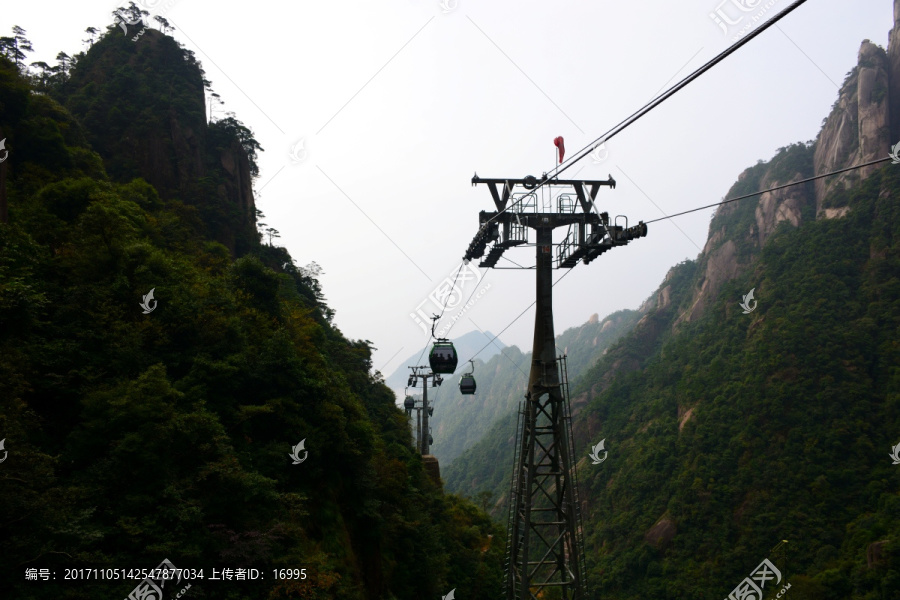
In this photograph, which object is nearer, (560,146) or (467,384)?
(560,146)

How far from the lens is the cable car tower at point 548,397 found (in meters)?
7.99

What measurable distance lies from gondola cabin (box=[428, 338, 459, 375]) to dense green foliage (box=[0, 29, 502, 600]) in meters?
2.94

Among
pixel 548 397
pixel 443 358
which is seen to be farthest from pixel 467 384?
pixel 548 397

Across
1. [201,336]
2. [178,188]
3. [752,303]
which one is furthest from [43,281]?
[752,303]

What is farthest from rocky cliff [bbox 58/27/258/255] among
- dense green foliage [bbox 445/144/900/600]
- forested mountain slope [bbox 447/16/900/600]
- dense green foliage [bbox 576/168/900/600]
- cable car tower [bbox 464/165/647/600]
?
forested mountain slope [bbox 447/16/900/600]

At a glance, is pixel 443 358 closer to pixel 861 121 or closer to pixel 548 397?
pixel 548 397

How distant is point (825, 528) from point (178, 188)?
59121mm

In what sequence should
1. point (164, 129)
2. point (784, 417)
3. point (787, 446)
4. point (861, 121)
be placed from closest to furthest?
point (164, 129) → point (787, 446) → point (784, 417) → point (861, 121)

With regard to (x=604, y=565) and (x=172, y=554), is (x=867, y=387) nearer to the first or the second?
(x=604, y=565)

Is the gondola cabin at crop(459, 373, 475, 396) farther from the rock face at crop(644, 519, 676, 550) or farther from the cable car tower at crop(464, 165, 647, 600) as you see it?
the rock face at crop(644, 519, 676, 550)

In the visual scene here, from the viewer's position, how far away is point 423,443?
27.9 m

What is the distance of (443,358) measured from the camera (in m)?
13.3

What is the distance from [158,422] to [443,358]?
663 cm

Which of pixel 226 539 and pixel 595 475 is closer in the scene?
pixel 226 539
